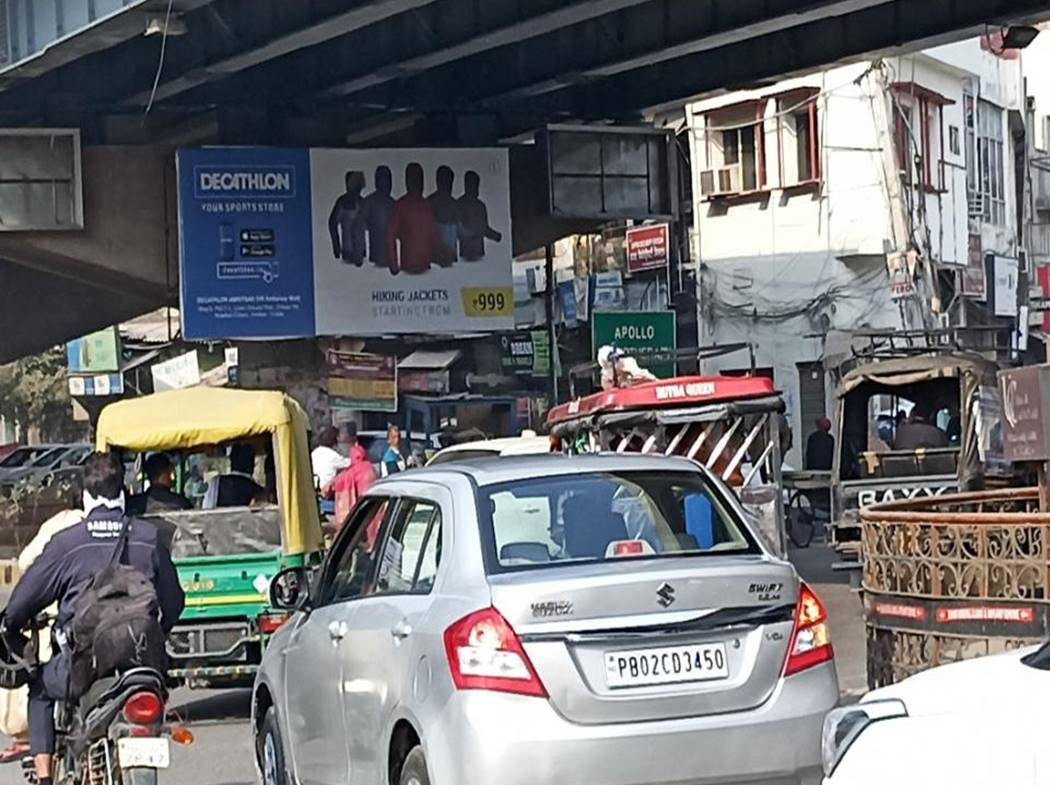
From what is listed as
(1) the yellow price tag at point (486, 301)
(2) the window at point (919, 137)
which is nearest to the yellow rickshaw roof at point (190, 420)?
(1) the yellow price tag at point (486, 301)

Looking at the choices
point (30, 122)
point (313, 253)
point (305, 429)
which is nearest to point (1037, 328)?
point (313, 253)

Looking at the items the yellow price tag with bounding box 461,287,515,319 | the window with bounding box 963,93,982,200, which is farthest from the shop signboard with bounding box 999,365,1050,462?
the window with bounding box 963,93,982,200

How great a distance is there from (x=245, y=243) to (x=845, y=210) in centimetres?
1294

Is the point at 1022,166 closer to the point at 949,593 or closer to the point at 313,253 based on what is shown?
the point at 313,253

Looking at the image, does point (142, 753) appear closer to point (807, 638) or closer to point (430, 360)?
point (807, 638)

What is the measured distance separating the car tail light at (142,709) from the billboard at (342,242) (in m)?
21.3

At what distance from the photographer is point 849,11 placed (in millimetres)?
22641

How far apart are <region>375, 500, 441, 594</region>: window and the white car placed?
88.3 inches

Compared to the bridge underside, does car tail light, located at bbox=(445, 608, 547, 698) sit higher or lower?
lower

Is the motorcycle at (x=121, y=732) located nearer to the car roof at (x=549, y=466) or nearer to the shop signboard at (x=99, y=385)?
the car roof at (x=549, y=466)

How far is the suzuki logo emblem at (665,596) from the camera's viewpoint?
274 inches

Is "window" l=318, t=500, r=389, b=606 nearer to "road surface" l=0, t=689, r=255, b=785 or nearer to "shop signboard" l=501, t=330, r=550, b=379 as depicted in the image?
"road surface" l=0, t=689, r=255, b=785

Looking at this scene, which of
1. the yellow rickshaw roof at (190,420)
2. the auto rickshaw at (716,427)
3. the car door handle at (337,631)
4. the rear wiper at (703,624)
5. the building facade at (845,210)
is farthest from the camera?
the building facade at (845,210)

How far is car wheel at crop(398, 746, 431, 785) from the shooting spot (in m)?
7.02
